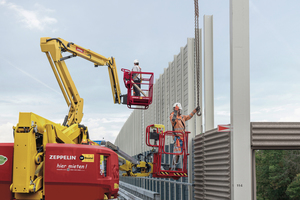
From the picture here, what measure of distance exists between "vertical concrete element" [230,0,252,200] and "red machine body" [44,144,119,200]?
330 centimetres

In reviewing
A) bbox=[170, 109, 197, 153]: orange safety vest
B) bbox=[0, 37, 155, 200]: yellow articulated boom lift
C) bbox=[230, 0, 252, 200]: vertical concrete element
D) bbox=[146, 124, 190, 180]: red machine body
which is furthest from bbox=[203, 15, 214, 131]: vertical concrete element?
bbox=[0, 37, 155, 200]: yellow articulated boom lift

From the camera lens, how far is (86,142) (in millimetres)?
10922

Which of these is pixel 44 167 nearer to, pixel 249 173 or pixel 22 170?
pixel 22 170

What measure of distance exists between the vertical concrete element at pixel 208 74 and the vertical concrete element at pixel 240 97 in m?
3.08

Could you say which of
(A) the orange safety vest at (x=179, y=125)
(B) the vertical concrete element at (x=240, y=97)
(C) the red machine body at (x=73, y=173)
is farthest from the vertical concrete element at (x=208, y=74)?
(C) the red machine body at (x=73, y=173)

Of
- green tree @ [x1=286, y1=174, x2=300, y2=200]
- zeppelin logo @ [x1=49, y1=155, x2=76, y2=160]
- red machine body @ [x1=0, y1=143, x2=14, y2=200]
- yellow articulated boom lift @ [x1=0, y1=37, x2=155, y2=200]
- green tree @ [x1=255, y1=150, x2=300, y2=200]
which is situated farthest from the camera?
green tree @ [x1=255, y1=150, x2=300, y2=200]

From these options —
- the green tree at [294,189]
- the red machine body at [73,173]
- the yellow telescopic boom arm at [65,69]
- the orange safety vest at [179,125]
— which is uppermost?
the yellow telescopic boom arm at [65,69]

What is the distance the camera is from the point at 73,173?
28.3 ft

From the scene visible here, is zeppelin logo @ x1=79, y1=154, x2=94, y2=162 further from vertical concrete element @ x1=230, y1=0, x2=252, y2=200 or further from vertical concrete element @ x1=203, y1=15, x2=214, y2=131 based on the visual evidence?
vertical concrete element @ x1=203, y1=15, x2=214, y2=131

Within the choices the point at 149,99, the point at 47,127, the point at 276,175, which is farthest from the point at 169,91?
the point at 276,175

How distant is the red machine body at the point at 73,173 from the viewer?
858cm

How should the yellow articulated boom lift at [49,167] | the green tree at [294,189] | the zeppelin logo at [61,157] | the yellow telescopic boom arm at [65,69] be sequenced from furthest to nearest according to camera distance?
the green tree at [294,189], the yellow telescopic boom arm at [65,69], the zeppelin logo at [61,157], the yellow articulated boom lift at [49,167]

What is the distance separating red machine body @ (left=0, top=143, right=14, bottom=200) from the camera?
8.77 m

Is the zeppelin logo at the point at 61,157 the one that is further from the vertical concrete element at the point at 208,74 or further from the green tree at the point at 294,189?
the green tree at the point at 294,189
